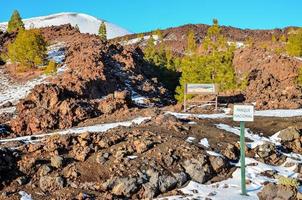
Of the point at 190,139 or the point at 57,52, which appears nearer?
the point at 190,139

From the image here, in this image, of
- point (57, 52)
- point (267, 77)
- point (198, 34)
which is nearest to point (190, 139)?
point (267, 77)

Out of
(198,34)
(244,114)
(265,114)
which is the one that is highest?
(198,34)

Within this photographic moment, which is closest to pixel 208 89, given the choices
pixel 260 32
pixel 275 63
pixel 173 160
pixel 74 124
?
pixel 74 124

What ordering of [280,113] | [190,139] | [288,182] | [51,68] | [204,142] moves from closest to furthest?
[288,182] → [204,142] → [190,139] → [280,113] → [51,68]

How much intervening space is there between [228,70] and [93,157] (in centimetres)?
2713

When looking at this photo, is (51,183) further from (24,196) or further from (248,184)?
(248,184)

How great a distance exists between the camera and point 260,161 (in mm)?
17094

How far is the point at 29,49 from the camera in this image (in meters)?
51.0

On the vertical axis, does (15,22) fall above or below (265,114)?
above

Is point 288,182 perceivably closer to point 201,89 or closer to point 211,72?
point 201,89

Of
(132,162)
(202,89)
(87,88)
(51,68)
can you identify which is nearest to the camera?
(132,162)

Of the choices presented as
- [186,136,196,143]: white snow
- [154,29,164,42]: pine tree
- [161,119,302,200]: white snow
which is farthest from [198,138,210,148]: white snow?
[154,29,164,42]: pine tree

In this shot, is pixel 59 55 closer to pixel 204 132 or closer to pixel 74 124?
pixel 74 124

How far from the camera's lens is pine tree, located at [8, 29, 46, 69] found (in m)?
50.7
